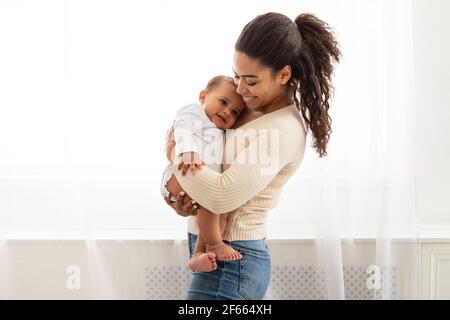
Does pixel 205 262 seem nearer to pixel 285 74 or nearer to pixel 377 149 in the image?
pixel 285 74

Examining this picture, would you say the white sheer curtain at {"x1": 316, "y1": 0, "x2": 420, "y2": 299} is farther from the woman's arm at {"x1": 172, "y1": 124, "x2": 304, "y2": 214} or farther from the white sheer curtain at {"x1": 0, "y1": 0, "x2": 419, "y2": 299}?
the woman's arm at {"x1": 172, "y1": 124, "x2": 304, "y2": 214}

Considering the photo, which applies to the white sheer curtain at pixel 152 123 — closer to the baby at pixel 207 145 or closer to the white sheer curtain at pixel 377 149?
the white sheer curtain at pixel 377 149

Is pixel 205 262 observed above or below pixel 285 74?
below

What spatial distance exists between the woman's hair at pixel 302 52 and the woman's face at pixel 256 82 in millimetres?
17

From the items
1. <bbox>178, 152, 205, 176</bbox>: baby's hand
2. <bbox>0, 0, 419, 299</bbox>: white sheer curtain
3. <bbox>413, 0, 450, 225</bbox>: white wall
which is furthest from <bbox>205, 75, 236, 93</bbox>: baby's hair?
<bbox>413, 0, 450, 225</bbox>: white wall

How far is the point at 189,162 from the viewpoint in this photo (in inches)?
60.3

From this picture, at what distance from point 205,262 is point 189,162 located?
0.26 meters

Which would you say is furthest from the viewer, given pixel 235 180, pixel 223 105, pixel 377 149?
pixel 377 149

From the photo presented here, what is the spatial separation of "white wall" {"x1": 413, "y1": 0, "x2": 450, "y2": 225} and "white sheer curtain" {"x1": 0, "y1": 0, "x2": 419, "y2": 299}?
0.44ft

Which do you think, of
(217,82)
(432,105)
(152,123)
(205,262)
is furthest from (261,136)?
(432,105)

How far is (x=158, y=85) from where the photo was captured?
2412mm

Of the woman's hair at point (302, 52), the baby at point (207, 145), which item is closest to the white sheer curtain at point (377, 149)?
the woman's hair at point (302, 52)

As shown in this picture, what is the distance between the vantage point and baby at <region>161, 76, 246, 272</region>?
5.13 ft
